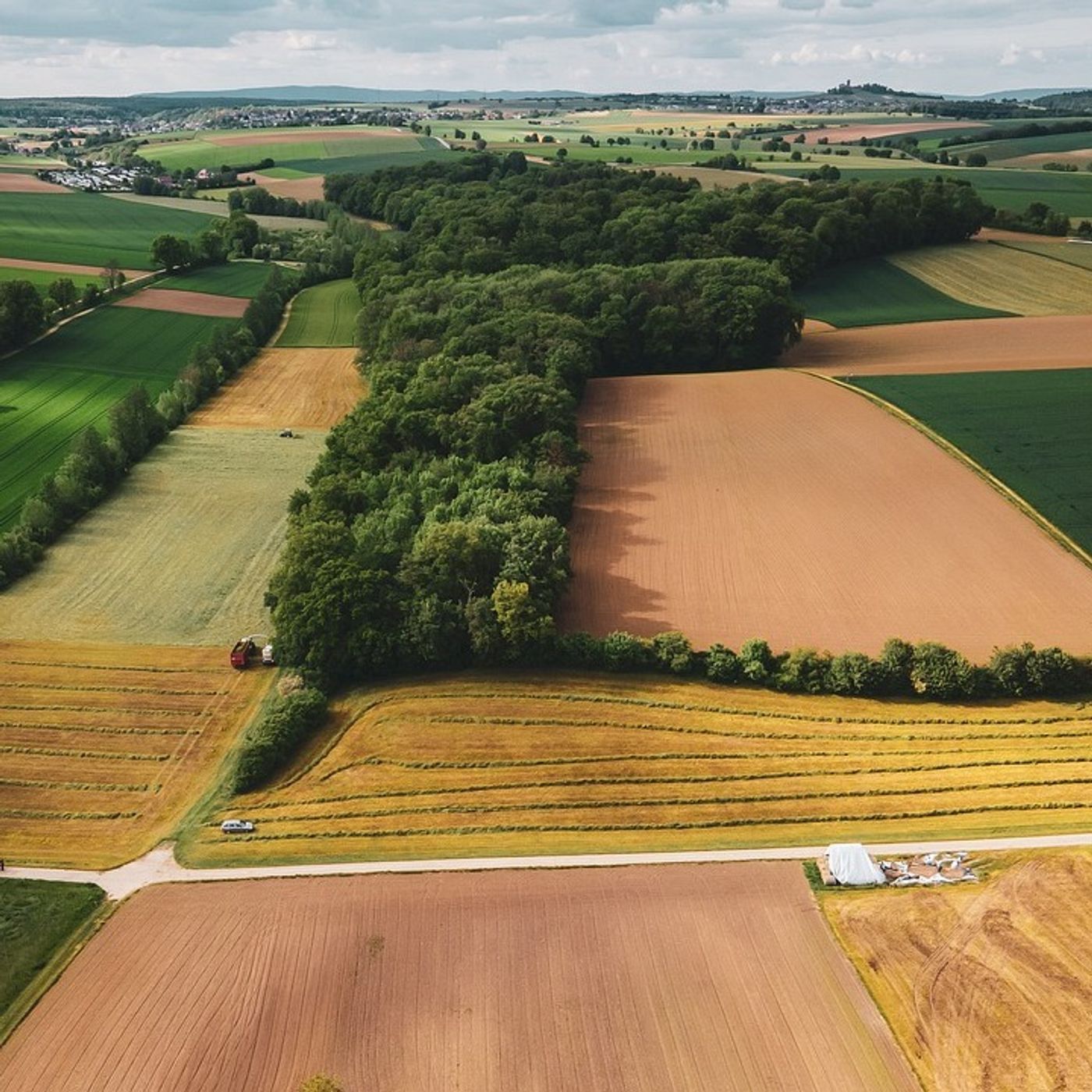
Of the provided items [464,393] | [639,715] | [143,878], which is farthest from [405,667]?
[464,393]

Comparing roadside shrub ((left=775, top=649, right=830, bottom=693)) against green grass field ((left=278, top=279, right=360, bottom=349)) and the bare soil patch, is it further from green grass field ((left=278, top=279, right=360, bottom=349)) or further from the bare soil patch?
the bare soil patch

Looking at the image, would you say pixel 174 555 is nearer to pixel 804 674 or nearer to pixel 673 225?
pixel 804 674

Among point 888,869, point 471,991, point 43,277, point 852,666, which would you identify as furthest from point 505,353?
point 43,277

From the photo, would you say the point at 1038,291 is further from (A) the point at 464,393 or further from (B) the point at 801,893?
(B) the point at 801,893

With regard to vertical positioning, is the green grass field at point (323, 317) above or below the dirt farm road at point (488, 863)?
below

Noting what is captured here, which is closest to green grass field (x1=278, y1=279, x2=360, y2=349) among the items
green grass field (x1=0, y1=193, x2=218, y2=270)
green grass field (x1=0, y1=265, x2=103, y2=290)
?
green grass field (x1=0, y1=265, x2=103, y2=290)

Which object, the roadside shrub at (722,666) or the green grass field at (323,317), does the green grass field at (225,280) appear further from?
the roadside shrub at (722,666)

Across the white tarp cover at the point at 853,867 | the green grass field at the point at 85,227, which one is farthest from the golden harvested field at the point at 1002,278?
the green grass field at the point at 85,227
